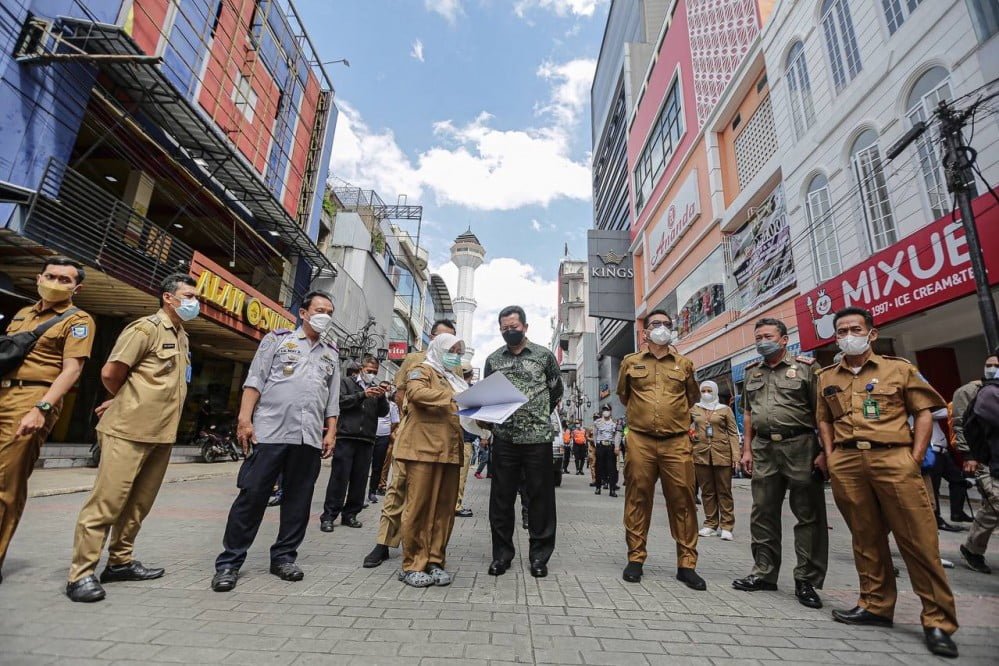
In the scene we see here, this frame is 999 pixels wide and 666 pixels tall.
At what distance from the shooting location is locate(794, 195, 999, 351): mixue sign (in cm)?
716

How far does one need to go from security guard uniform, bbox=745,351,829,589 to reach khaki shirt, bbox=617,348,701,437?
0.52m

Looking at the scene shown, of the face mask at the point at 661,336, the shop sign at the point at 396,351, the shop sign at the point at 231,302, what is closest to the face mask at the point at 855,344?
the face mask at the point at 661,336

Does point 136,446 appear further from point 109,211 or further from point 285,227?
point 285,227

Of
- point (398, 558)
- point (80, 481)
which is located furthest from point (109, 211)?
point (398, 558)

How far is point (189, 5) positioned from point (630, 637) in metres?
15.8

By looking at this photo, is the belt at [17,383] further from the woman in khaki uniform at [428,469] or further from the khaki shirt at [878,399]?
the khaki shirt at [878,399]

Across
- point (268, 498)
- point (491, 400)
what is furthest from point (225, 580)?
point (491, 400)

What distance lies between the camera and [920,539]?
243cm

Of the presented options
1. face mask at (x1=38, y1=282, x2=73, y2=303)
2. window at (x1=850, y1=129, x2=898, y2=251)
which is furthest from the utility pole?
face mask at (x1=38, y1=282, x2=73, y2=303)

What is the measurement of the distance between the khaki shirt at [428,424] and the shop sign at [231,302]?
9979 mm

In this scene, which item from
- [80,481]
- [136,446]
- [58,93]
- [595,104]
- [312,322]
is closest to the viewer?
[136,446]

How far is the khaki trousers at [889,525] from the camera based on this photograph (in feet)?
7.68

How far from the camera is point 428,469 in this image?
10.3ft

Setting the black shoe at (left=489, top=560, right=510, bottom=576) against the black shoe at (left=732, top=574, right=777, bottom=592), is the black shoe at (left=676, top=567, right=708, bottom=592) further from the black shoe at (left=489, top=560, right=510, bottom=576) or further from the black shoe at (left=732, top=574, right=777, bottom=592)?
the black shoe at (left=489, top=560, right=510, bottom=576)
